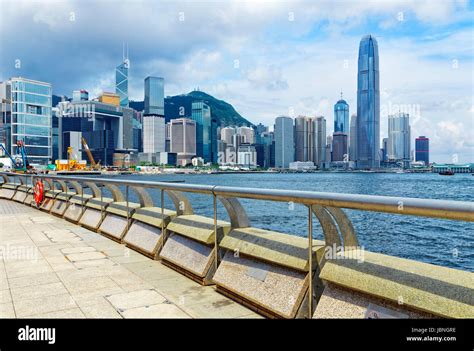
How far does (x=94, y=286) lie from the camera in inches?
219

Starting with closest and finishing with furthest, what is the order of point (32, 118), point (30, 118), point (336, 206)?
point (336, 206) → point (30, 118) → point (32, 118)

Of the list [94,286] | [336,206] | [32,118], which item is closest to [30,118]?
[32,118]

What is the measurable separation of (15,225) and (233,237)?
9.29 meters

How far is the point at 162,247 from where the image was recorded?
7238mm

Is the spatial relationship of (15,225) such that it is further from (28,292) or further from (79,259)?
(28,292)

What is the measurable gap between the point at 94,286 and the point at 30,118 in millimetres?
205832

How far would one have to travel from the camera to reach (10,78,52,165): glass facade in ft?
594

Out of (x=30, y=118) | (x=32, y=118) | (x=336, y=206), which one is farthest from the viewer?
(x=32, y=118)

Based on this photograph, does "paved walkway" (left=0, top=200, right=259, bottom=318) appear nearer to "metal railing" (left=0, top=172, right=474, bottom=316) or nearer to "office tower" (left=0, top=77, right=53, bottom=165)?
"metal railing" (left=0, top=172, right=474, bottom=316)

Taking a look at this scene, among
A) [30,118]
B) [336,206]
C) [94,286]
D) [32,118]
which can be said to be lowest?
[94,286]

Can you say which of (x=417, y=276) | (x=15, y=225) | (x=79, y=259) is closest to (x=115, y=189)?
(x=79, y=259)

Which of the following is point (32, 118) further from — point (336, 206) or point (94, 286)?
point (336, 206)

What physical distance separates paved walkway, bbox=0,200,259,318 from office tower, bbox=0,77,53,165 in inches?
7615

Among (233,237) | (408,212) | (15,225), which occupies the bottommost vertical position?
(15,225)
